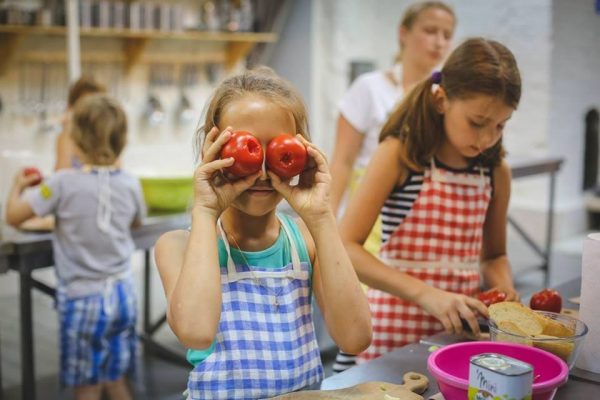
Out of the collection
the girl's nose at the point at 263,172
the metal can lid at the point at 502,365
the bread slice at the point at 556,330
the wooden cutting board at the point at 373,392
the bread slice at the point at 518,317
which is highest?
the girl's nose at the point at 263,172

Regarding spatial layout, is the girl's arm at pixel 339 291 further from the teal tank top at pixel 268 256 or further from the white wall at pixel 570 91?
the white wall at pixel 570 91

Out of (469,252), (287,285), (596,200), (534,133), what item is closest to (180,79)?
(534,133)

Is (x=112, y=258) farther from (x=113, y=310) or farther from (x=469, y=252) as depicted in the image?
(x=469, y=252)

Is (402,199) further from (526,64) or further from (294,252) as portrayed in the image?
(526,64)

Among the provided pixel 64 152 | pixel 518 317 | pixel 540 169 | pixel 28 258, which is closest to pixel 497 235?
pixel 518 317

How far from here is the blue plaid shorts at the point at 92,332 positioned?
3.13 meters

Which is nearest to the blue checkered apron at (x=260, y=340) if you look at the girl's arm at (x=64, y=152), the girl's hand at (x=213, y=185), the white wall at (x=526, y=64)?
the girl's hand at (x=213, y=185)

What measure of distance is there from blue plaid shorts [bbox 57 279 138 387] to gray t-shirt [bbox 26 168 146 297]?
0.05m

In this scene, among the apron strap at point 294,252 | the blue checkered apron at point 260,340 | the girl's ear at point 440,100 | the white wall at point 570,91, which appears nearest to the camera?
the blue checkered apron at point 260,340

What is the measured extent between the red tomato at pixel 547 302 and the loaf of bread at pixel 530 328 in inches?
9.4

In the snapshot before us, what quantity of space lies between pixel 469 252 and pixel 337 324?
72 centimetres

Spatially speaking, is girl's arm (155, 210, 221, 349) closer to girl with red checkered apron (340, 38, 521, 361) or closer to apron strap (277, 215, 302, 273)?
apron strap (277, 215, 302, 273)

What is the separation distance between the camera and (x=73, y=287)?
3113 mm

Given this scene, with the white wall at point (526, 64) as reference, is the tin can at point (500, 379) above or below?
below
